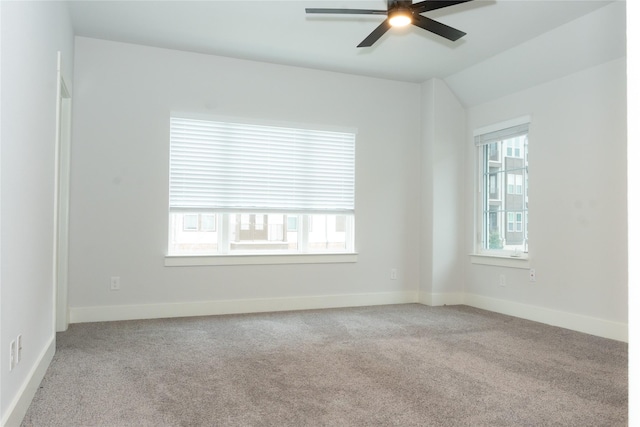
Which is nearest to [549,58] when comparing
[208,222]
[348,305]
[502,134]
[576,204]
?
[502,134]

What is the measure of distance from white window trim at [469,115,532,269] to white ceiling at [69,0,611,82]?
2.56ft

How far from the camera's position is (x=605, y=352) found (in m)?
3.63

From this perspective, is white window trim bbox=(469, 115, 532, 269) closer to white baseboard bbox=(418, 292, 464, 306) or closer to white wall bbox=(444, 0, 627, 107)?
white wall bbox=(444, 0, 627, 107)

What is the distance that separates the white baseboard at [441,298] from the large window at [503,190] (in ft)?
2.08

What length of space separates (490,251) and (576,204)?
1281mm

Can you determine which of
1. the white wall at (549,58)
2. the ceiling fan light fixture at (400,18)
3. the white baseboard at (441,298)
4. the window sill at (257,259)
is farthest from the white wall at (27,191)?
the white wall at (549,58)

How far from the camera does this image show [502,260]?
5230 mm

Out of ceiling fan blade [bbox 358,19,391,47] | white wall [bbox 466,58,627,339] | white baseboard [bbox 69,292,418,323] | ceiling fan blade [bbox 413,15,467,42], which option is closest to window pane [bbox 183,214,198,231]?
white baseboard [bbox 69,292,418,323]

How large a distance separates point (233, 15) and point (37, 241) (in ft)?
8.13

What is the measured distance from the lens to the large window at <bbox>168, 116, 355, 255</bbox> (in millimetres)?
4949

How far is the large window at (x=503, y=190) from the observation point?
518 centimetres

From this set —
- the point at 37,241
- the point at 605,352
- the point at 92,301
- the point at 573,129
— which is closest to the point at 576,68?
the point at 573,129

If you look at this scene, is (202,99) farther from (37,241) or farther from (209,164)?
(37,241)

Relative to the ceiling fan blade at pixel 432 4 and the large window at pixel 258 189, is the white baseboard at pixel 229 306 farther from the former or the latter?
the ceiling fan blade at pixel 432 4
